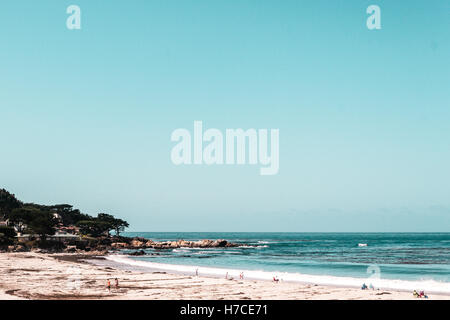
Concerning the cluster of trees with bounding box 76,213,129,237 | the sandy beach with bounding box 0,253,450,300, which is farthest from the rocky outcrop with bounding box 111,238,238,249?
the sandy beach with bounding box 0,253,450,300

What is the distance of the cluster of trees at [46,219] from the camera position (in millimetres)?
98562

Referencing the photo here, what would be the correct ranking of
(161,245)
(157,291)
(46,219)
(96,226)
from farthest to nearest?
(96,226), (161,245), (46,219), (157,291)

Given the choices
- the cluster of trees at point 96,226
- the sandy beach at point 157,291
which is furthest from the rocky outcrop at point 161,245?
the sandy beach at point 157,291

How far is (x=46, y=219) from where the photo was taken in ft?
326

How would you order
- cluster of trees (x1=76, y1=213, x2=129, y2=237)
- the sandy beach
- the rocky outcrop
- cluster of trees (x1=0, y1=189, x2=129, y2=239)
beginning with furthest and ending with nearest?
cluster of trees (x1=76, y1=213, x2=129, y2=237), the rocky outcrop, cluster of trees (x1=0, y1=189, x2=129, y2=239), the sandy beach

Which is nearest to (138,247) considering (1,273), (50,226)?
(50,226)

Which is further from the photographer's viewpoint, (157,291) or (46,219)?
(46,219)

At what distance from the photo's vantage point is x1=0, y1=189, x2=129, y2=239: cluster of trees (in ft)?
323

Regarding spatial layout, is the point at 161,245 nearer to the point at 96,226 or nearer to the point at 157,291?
the point at 96,226

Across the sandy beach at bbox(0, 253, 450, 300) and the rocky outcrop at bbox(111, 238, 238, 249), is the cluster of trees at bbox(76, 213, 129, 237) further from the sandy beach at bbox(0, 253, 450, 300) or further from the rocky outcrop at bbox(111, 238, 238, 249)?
the sandy beach at bbox(0, 253, 450, 300)

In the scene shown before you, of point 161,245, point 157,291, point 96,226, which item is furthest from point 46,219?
point 157,291

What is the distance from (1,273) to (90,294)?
Result: 1709cm
